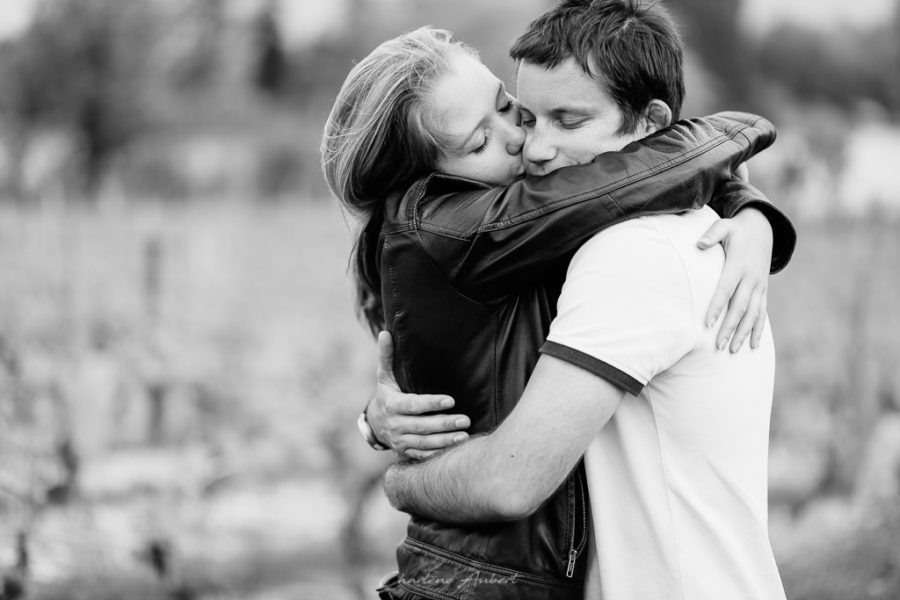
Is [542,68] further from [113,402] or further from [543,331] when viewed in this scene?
[113,402]

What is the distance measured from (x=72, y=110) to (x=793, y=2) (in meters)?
5.42

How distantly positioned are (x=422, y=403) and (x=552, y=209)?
0.43m

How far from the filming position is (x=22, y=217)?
16.2 feet

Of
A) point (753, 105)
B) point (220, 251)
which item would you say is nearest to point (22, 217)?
point (220, 251)

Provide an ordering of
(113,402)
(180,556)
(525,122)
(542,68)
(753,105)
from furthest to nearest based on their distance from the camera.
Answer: (753,105) → (113,402) → (180,556) → (525,122) → (542,68)

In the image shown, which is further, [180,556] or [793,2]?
[793,2]

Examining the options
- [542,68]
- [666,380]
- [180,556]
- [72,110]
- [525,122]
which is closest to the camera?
[666,380]

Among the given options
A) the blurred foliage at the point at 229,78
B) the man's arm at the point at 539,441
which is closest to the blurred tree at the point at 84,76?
the blurred foliage at the point at 229,78

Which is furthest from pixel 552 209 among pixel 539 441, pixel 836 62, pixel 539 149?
pixel 836 62

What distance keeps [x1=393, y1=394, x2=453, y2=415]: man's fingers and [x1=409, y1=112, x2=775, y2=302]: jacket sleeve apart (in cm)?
21

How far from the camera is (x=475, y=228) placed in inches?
59.7

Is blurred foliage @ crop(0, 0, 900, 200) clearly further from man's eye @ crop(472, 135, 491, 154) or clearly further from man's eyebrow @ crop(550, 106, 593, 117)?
man's eyebrow @ crop(550, 106, 593, 117)

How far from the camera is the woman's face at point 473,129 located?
1788 mm

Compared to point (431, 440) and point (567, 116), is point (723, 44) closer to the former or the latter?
point (567, 116)
